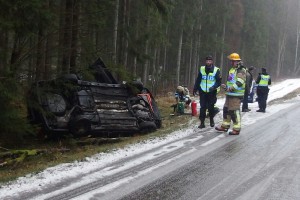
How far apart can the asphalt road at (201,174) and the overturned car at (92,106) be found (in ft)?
6.65

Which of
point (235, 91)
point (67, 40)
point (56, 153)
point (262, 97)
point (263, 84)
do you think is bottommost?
point (56, 153)

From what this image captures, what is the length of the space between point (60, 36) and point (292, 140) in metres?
6.65

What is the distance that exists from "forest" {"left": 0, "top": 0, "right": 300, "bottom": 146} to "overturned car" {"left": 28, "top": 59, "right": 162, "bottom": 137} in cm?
34

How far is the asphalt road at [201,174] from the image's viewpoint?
5227 mm

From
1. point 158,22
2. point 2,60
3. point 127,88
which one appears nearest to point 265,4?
point 158,22

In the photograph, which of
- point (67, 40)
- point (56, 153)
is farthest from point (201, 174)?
point (67, 40)

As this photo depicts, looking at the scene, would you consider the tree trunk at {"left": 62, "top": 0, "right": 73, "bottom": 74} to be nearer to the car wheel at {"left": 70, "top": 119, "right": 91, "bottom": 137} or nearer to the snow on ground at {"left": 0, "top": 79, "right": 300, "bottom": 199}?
the car wheel at {"left": 70, "top": 119, "right": 91, "bottom": 137}

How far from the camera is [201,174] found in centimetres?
630

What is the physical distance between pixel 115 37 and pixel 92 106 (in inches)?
352

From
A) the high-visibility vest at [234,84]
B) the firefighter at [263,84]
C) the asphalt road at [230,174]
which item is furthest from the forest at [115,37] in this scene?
the firefighter at [263,84]

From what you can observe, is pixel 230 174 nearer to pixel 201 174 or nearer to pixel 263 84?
pixel 201 174

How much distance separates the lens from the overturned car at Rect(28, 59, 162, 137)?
917cm

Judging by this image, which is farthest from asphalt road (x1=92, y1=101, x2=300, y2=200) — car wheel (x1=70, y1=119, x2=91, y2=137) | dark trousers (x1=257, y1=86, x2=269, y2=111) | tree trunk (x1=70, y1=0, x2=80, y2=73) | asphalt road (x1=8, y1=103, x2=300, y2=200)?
dark trousers (x1=257, y1=86, x2=269, y2=111)

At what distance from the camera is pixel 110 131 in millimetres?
9992
